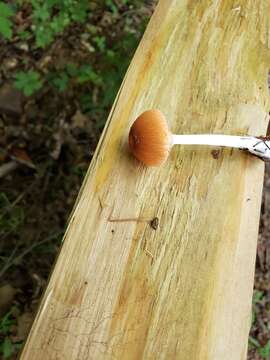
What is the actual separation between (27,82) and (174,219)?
1.91 m

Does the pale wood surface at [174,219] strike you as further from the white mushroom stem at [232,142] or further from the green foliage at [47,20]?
the green foliage at [47,20]

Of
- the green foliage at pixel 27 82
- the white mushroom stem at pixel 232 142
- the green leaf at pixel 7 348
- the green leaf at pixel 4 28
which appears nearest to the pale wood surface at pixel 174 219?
the white mushroom stem at pixel 232 142

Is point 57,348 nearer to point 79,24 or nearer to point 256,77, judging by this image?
point 256,77

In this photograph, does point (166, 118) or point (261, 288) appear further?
point (261, 288)

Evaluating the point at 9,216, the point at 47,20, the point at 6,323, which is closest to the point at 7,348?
the point at 6,323

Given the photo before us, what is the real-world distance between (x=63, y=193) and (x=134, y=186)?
144 centimetres

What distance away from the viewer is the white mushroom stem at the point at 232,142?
5.93ft

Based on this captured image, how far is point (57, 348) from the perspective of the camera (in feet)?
4.84

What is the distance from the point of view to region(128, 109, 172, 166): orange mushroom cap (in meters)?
1.68

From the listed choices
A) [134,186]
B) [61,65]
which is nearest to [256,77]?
[134,186]

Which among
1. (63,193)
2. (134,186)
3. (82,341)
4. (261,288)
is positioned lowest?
(261,288)

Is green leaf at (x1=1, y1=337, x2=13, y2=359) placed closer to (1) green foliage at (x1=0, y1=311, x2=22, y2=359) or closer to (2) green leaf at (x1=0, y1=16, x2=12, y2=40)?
(1) green foliage at (x1=0, y1=311, x2=22, y2=359)

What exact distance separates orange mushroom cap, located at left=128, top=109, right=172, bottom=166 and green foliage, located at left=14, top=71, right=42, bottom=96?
1620mm

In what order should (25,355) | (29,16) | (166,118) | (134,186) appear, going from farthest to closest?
(29,16), (166,118), (134,186), (25,355)
